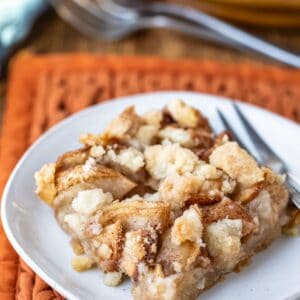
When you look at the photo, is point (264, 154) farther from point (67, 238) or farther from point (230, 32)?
point (230, 32)

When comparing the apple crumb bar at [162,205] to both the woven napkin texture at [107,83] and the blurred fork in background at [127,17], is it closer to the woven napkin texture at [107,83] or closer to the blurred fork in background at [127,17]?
the woven napkin texture at [107,83]

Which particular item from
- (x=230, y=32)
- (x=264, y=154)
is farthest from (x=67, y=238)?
(x=230, y=32)

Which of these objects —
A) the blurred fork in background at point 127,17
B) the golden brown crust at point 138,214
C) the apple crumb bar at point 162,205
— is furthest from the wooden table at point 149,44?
the golden brown crust at point 138,214

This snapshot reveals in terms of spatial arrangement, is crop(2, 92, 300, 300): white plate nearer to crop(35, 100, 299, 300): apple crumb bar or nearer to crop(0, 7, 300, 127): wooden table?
crop(35, 100, 299, 300): apple crumb bar

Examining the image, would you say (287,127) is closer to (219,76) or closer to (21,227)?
(219,76)

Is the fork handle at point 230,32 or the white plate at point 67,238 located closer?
the white plate at point 67,238

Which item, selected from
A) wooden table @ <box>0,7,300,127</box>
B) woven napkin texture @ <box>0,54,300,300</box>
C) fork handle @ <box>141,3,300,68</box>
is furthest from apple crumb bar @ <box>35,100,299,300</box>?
wooden table @ <box>0,7,300,127</box>

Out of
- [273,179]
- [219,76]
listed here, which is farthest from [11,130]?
[273,179]
